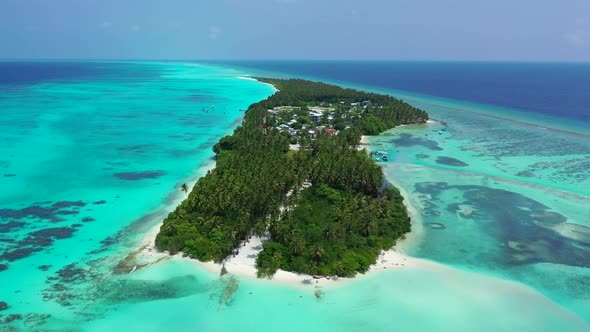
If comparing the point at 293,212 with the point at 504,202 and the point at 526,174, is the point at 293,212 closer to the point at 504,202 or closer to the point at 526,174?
the point at 504,202

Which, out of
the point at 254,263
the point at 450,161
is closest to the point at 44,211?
the point at 254,263

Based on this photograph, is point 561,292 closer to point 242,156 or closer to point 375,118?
point 242,156

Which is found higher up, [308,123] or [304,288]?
[308,123]

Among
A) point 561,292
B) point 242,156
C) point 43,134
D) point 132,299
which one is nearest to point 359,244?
point 561,292

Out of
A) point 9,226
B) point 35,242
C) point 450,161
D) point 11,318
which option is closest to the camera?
point 11,318

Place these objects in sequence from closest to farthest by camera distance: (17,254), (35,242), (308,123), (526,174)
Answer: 1. (17,254)
2. (35,242)
3. (526,174)
4. (308,123)

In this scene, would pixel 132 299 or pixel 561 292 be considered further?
pixel 561 292
